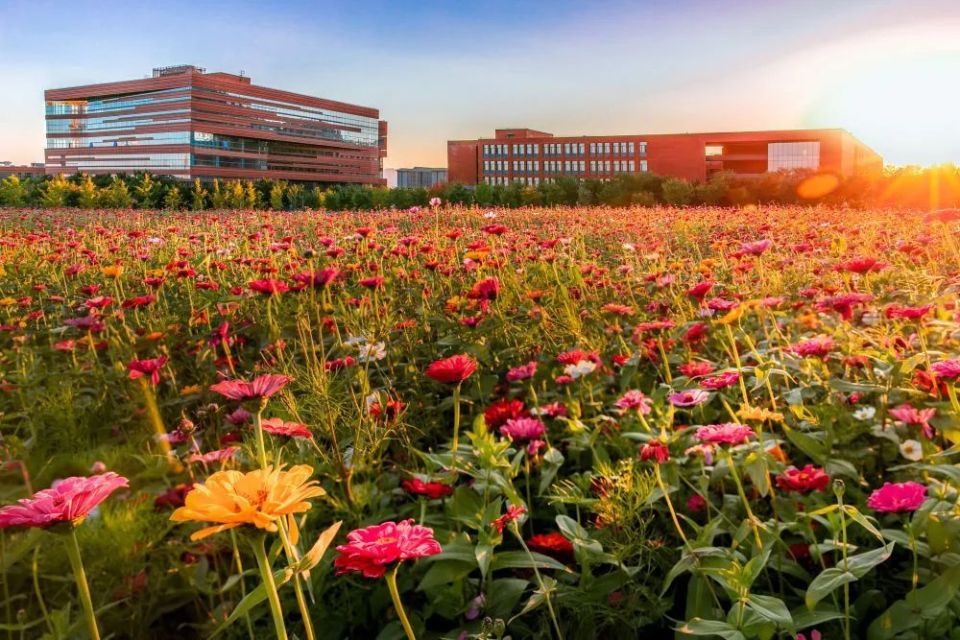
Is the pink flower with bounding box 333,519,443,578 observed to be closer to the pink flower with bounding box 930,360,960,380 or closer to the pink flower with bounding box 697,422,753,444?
the pink flower with bounding box 697,422,753,444

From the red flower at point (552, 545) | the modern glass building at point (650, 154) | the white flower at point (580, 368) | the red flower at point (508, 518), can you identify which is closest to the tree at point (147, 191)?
the white flower at point (580, 368)

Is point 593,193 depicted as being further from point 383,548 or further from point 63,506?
point 63,506

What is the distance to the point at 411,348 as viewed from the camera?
316 cm

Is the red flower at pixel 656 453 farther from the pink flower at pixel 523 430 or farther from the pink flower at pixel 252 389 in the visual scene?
the pink flower at pixel 252 389

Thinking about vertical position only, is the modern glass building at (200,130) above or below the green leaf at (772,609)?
above

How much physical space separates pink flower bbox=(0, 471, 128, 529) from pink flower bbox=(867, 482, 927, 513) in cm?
123

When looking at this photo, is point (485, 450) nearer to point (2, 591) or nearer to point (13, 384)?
point (2, 591)

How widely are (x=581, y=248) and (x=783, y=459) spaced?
4015mm

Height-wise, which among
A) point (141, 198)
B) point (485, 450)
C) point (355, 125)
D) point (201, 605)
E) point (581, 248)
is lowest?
point (201, 605)

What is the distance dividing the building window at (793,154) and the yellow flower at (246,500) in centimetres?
8342

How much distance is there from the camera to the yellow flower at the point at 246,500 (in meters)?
0.75

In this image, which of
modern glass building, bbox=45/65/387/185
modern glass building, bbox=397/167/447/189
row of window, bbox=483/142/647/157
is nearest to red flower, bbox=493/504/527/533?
modern glass building, bbox=45/65/387/185

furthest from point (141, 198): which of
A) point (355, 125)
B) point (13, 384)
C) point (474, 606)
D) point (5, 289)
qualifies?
point (355, 125)

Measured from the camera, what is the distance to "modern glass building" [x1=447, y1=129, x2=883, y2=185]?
78000 millimetres
